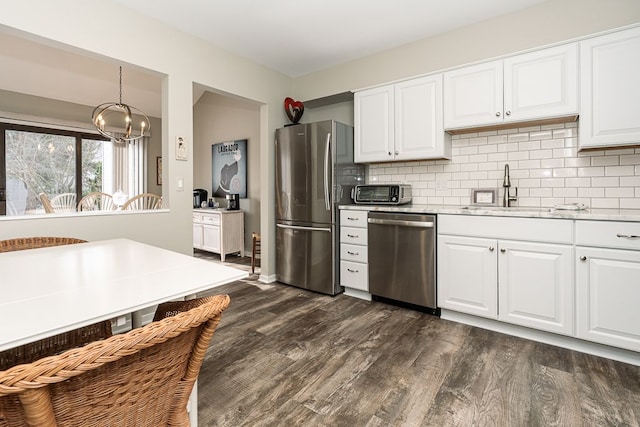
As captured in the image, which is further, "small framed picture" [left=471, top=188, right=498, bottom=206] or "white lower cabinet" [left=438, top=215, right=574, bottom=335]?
"small framed picture" [left=471, top=188, right=498, bottom=206]

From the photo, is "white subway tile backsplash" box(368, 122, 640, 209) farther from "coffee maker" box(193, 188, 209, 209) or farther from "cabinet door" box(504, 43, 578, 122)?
"coffee maker" box(193, 188, 209, 209)

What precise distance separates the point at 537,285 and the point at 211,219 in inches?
175

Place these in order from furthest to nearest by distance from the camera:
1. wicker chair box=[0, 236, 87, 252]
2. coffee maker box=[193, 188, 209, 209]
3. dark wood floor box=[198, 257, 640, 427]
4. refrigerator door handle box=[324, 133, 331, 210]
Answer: coffee maker box=[193, 188, 209, 209] < refrigerator door handle box=[324, 133, 331, 210] < wicker chair box=[0, 236, 87, 252] < dark wood floor box=[198, 257, 640, 427]

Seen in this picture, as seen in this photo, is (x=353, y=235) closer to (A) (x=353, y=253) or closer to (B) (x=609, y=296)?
(A) (x=353, y=253)

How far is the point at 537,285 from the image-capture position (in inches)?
91.0

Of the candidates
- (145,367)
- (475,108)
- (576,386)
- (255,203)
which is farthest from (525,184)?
(255,203)

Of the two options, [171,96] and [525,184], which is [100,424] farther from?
[525,184]

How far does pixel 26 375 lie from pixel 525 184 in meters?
3.25

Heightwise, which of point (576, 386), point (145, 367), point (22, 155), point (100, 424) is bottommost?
point (576, 386)

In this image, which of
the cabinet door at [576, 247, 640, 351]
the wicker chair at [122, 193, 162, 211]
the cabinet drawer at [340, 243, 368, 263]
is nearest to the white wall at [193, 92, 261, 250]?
the wicker chair at [122, 193, 162, 211]

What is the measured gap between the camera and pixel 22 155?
4660mm

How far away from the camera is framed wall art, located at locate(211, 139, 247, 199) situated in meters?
5.49

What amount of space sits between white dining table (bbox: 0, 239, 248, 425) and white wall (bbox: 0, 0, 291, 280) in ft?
3.20

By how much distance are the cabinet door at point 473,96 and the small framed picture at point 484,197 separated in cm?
61
